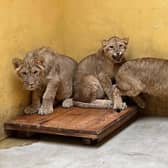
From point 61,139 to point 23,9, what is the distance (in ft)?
4.73

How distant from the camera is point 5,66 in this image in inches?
165

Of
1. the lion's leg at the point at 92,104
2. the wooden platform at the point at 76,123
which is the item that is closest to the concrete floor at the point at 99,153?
the wooden platform at the point at 76,123

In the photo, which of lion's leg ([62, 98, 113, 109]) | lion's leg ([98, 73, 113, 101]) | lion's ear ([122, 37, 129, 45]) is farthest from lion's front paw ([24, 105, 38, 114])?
lion's ear ([122, 37, 129, 45])

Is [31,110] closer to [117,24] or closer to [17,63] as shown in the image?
[17,63]

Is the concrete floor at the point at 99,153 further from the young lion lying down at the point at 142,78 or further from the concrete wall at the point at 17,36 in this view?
the concrete wall at the point at 17,36

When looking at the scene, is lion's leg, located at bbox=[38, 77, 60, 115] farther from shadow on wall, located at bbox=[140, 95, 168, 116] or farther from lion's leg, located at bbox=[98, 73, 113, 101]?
shadow on wall, located at bbox=[140, 95, 168, 116]

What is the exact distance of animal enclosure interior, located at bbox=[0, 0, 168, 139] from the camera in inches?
167

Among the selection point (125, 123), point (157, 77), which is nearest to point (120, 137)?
point (125, 123)

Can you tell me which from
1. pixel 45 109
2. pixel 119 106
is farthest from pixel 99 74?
pixel 45 109

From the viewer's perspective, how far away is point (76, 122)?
13.2 ft

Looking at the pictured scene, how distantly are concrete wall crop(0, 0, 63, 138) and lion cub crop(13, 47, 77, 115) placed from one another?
0.12 m

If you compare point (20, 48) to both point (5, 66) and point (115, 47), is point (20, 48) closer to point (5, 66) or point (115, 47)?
point (5, 66)

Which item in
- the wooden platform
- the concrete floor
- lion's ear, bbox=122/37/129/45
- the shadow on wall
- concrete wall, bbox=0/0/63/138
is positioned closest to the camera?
the concrete floor

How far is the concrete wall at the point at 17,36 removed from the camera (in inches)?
164
